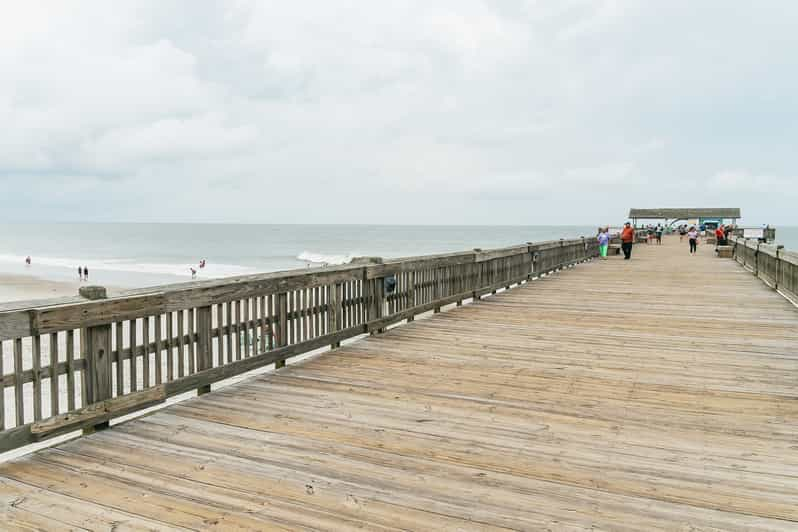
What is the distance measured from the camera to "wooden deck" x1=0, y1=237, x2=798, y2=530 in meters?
2.95

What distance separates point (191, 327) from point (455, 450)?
2.45 metres

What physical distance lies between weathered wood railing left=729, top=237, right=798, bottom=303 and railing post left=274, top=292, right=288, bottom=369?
9.66 m

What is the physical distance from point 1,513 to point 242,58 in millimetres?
97294

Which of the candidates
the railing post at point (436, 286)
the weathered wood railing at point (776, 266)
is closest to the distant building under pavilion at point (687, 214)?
the weathered wood railing at point (776, 266)

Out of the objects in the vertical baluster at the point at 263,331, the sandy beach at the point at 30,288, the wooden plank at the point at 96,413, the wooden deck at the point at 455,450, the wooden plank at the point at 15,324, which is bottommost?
the sandy beach at the point at 30,288

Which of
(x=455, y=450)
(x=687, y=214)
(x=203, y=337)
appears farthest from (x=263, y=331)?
(x=687, y=214)

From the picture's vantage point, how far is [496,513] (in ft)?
9.68

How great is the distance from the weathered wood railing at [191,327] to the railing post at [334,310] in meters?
0.01

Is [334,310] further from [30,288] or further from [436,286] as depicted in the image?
[30,288]

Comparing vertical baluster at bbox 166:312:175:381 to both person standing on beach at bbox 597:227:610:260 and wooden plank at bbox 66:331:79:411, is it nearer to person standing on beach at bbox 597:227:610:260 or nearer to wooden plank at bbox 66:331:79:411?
wooden plank at bbox 66:331:79:411

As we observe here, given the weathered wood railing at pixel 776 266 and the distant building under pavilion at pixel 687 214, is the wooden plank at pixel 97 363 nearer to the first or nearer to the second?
the weathered wood railing at pixel 776 266

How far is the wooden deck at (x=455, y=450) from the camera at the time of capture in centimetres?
295

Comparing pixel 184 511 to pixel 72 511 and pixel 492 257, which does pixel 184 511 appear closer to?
pixel 72 511

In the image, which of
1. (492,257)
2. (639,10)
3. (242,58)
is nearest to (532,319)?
(492,257)
